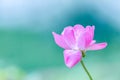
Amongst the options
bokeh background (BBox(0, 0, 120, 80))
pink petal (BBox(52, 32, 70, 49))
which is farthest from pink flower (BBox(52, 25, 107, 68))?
bokeh background (BBox(0, 0, 120, 80))

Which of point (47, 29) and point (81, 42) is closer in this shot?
point (81, 42)

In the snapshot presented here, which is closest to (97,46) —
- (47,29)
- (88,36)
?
(88,36)

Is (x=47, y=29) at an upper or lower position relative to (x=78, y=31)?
upper

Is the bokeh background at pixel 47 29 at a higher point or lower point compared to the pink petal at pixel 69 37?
higher

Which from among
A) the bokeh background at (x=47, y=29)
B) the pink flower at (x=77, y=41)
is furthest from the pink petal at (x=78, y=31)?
the bokeh background at (x=47, y=29)

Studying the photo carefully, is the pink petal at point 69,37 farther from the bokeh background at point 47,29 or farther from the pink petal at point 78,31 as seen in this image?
the bokeh background at point 47,29

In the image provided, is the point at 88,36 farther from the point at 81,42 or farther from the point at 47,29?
the point at 47,29
